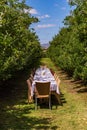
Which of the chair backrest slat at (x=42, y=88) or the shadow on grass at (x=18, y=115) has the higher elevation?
the chair backrest slat at (x=42, y=88)

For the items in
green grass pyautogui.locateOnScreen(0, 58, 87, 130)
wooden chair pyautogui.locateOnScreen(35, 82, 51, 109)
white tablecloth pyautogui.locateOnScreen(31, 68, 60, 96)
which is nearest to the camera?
green grass pyautogui.locateOnScreen(0, 58, 87, 130)

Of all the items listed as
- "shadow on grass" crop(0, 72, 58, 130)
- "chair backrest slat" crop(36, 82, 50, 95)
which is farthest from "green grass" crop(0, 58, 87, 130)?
"chair backrest slat" crop(36, 82, 50, 95)

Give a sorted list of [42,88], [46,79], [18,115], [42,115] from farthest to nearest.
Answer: [46,79]
[42,88]
[18,115]
[42,115]

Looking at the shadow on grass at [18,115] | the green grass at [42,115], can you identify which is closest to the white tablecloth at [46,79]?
the green grass at [42,115]

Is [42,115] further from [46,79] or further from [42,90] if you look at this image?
[46,79]

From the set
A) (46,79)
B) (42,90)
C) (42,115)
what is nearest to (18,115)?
(42,115)

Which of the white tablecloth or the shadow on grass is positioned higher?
the white tablecloth

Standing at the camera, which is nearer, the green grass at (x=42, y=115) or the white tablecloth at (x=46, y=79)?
the green grass at (x=42, y=115)

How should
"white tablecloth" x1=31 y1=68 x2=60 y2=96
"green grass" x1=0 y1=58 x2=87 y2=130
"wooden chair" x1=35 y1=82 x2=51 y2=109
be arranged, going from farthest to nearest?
"white tablecloth" x1=31 y1=68 x2=60 y2=96 → "wooden chair" x1=35 y1=82 x2=51 y2=109 → "green grass" x1=0 y1=58 x2=87 y2=130

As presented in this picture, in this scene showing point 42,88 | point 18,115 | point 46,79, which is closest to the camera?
point 18,115

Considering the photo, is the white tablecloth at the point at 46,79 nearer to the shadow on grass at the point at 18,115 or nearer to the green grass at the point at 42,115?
the green grass at the point at 42,115

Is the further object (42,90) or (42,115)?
(42,90)

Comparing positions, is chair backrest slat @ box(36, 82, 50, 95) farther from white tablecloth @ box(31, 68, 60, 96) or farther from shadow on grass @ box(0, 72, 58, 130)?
shadow on grass @ box(0, 72, 58, 130)

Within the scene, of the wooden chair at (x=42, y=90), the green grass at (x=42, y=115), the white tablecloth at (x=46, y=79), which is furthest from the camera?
the white tablecloth at (x=46, y=79)
